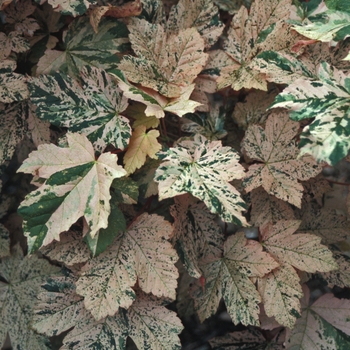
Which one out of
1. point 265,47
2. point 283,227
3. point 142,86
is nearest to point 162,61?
point 142,86

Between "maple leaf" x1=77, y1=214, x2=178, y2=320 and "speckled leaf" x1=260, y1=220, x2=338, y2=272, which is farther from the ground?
"maple leaf" x1=77, y1=214, x2=178, y2=320

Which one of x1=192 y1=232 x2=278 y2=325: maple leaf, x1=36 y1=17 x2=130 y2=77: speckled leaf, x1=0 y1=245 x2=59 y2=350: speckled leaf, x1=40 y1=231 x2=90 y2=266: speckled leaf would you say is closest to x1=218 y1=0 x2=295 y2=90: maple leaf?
x1=36 y1=17 x2=130 y2=77: speckled leaf

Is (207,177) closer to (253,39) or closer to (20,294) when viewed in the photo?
(253,39)

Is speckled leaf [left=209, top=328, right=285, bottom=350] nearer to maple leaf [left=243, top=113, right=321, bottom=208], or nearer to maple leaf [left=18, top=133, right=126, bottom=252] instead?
maple leaf [left=243, top=113, right=321, bottom=208]

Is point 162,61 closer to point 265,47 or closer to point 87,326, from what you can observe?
point 265,47

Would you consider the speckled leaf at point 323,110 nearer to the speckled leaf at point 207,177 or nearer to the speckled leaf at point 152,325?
the speckled leaf at point 207,177

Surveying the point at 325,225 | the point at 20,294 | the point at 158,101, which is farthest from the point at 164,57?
the point at 20,294

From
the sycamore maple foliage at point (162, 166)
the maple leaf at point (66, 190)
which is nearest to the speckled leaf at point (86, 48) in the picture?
the sycamore maple foliage at point (162, 166)

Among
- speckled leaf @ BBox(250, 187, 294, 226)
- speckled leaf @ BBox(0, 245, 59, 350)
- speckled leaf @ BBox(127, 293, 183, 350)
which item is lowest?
speckled leaf @ BBox(0, 245, 59, 350)
